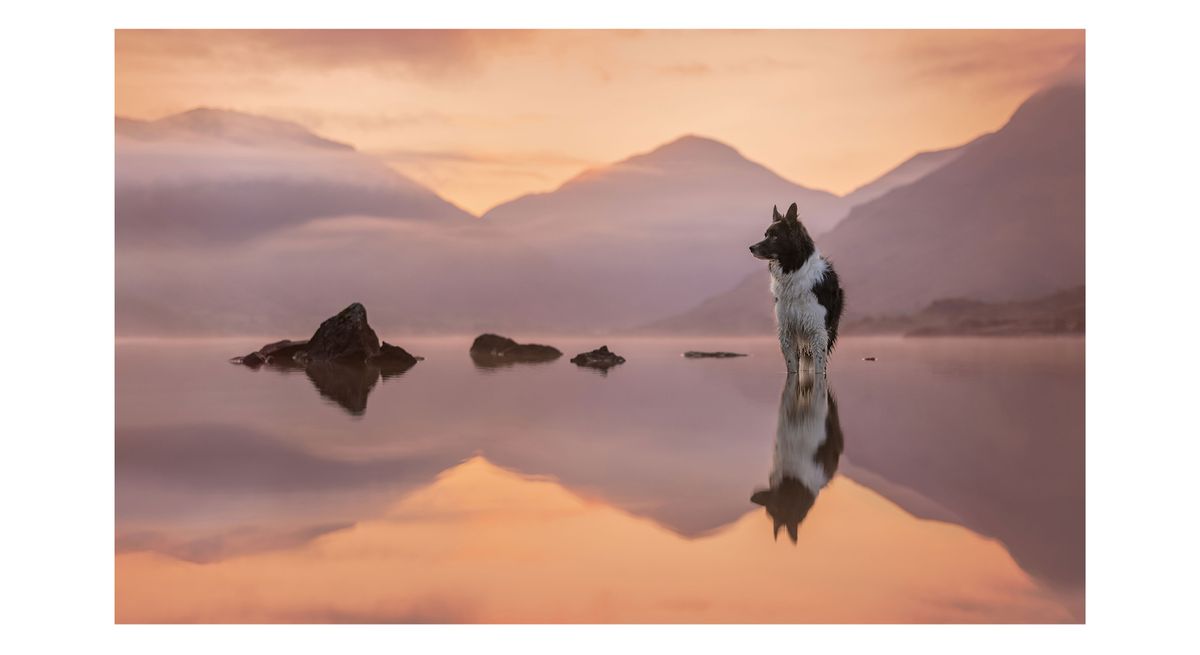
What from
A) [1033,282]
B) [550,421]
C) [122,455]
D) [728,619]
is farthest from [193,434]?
[1033,282]

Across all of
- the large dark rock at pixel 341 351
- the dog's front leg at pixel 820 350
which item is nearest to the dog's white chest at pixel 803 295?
the dog's front leg at pixel 820 350

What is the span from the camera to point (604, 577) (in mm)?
4184

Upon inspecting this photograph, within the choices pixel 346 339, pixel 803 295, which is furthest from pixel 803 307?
pixel 346 339

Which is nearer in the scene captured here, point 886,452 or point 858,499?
point 858,499

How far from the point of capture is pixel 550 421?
7.90 meters

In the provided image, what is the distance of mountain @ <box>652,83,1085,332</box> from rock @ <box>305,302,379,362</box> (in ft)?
26.2

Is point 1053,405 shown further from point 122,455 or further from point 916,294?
point 916,294

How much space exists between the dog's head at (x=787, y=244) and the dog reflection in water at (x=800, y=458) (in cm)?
226

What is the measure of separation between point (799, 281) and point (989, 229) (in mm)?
8128

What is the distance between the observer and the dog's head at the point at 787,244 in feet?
35.0

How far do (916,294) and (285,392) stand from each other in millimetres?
29650

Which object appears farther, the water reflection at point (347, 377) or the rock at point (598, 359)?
the rock at point (598, 359)

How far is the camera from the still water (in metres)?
4.08

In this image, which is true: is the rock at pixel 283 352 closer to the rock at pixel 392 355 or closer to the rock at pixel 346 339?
the rock at pixel 346 339
